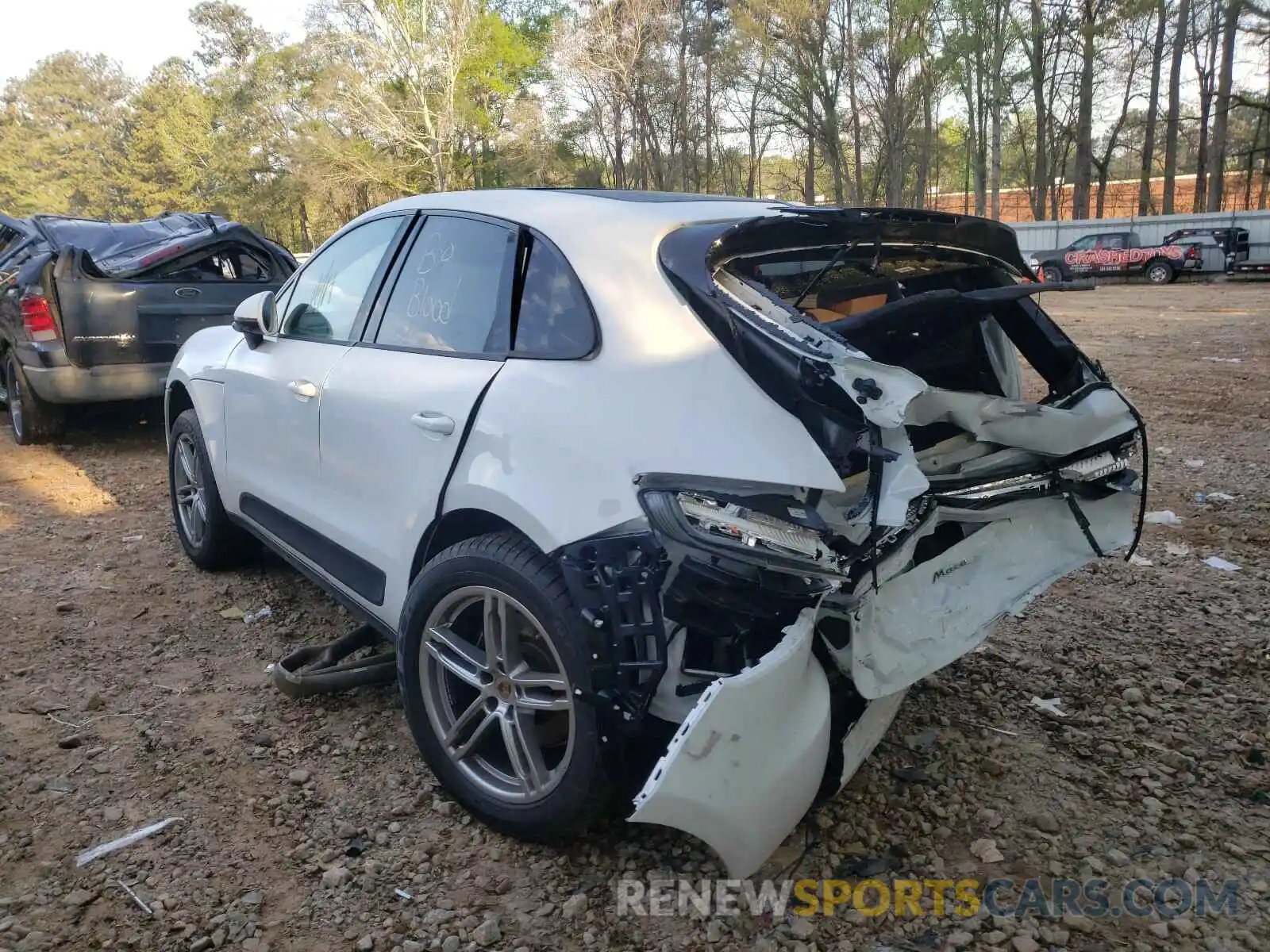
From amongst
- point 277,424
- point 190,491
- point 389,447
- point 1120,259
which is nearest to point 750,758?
point 389,447

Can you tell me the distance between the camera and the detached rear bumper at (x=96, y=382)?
6570 mm

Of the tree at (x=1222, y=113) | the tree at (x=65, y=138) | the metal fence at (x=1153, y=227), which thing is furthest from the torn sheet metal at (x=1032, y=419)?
the tree at (x=65, y=138)

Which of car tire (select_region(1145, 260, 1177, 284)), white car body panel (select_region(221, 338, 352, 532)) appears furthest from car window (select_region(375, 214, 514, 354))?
car tire (select_region(1145, 260, 1177, 284))

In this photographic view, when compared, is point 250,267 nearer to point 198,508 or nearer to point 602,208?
point 198,508

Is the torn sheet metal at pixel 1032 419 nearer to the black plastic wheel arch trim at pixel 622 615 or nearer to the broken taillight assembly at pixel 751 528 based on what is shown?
the broken taillight assembly at pixel 751 528

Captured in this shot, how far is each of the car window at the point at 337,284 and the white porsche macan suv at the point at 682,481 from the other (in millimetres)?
31

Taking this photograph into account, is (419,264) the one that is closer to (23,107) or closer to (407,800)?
(407,800)

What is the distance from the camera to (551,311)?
2434mm

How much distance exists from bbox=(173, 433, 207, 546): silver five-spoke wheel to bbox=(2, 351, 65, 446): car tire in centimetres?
327

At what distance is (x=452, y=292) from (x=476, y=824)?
5.18ft

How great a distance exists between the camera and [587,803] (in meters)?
2.20

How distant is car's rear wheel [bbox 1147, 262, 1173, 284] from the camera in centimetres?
2345

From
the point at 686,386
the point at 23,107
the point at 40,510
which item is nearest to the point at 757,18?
the point at 40,510

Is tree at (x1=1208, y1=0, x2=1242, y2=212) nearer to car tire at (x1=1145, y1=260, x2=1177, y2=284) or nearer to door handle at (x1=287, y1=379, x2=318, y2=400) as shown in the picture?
car tire at (x1=1145, y1=260, x2=1177, y2=284)
